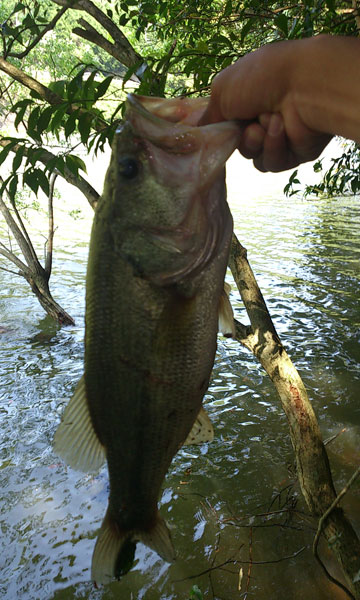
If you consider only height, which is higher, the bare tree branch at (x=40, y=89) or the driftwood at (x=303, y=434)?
the bare tree branch at (x=40, y=89)

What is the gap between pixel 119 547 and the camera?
1766mm

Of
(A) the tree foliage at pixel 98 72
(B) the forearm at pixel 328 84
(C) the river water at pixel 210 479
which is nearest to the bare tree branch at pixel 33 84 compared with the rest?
(A) the tree foliage at pixel 98 72

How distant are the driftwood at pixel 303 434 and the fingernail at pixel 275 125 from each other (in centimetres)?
213

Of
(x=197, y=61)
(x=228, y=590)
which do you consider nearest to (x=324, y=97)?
(x=197, y=61)

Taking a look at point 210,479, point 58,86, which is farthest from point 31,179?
point 210,479

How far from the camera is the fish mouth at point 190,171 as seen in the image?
4.78 ft

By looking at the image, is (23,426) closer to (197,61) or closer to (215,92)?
(197,61)

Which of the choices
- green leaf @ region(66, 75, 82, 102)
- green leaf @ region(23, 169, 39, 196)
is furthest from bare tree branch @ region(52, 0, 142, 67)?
green leaf @ region(23, 169, 39, 196)

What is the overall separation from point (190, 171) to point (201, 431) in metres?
0.87

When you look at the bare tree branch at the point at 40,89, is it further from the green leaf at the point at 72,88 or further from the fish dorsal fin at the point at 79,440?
the fish dorsal fin at the point at 79,440

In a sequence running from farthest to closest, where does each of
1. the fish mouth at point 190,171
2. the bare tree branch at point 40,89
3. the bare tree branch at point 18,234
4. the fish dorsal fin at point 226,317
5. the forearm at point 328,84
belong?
the bare tree branch at point 18,234 → the bare tree branch at point 40,89 → the fish dorsal fin at point 226,317 → the fish mouth at point 190,171 → the forearm at point 328,84

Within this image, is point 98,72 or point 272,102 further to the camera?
point 98,72

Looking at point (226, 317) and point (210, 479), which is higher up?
point (226, 317)

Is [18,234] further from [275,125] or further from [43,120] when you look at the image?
[275,125]
